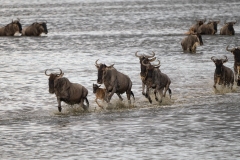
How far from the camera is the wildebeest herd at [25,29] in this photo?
50125 millimetres

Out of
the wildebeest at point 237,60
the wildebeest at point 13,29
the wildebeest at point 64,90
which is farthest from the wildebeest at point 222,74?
the wildebeest at point 13,29

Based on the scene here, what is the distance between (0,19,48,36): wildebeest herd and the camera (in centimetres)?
5012

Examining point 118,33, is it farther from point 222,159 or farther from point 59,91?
point 222,159

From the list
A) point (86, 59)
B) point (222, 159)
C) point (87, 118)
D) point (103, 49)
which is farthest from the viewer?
point (103, 49)

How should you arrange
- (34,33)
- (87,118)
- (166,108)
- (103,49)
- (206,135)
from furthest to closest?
(34,33), (103,49), (166,108), (87,118), (206,135)

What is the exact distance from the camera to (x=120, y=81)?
2172 cm

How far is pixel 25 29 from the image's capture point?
5031cm

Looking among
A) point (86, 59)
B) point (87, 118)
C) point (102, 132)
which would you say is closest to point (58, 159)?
point (102, 132)

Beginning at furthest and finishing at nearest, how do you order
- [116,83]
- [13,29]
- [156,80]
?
[13,29] → [156,80] → [116,83]

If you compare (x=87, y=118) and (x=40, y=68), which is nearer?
(x=87, y=118)

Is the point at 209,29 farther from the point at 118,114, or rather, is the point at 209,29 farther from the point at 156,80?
the point at 118,114

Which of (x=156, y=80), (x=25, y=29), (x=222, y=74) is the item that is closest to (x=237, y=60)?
(x=222, y=74)

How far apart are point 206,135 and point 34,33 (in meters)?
32.9

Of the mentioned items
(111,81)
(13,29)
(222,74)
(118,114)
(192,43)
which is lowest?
(13,29)
